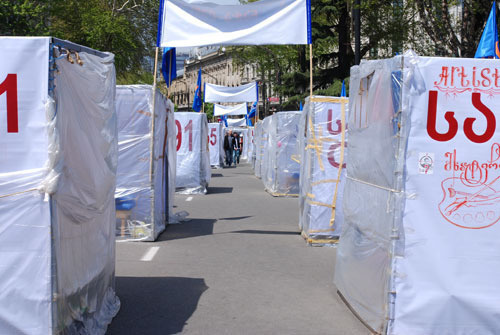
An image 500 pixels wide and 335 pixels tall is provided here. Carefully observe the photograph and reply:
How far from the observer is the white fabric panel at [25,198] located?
4.30m

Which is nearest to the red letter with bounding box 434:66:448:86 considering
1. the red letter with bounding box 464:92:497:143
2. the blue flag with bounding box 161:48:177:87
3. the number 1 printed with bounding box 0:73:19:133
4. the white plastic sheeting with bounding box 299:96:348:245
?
the red letter with bounding box 464:92:497:143

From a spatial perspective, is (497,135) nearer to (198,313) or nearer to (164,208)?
(198,313)

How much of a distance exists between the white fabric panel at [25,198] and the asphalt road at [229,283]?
4.04ft

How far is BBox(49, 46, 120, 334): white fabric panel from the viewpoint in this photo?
14.7 ft

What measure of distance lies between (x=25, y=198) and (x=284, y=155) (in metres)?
14.1

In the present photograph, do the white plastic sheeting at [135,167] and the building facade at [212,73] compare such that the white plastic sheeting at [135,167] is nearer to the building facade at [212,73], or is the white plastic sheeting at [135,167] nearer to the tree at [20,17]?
the tree at [20,17]

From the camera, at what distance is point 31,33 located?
22.6 metres

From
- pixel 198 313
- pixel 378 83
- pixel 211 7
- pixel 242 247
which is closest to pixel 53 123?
pixel 198 313

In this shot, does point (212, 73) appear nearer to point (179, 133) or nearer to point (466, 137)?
point (179, 133)

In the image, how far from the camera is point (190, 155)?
18750mm

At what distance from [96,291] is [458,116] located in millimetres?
3305

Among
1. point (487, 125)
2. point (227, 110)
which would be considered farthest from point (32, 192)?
point (227, 110)

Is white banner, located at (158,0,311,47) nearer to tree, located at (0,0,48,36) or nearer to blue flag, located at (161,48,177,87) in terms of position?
blue flag, located at (161,48,177,87)

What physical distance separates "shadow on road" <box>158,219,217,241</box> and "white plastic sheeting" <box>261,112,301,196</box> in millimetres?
5748
